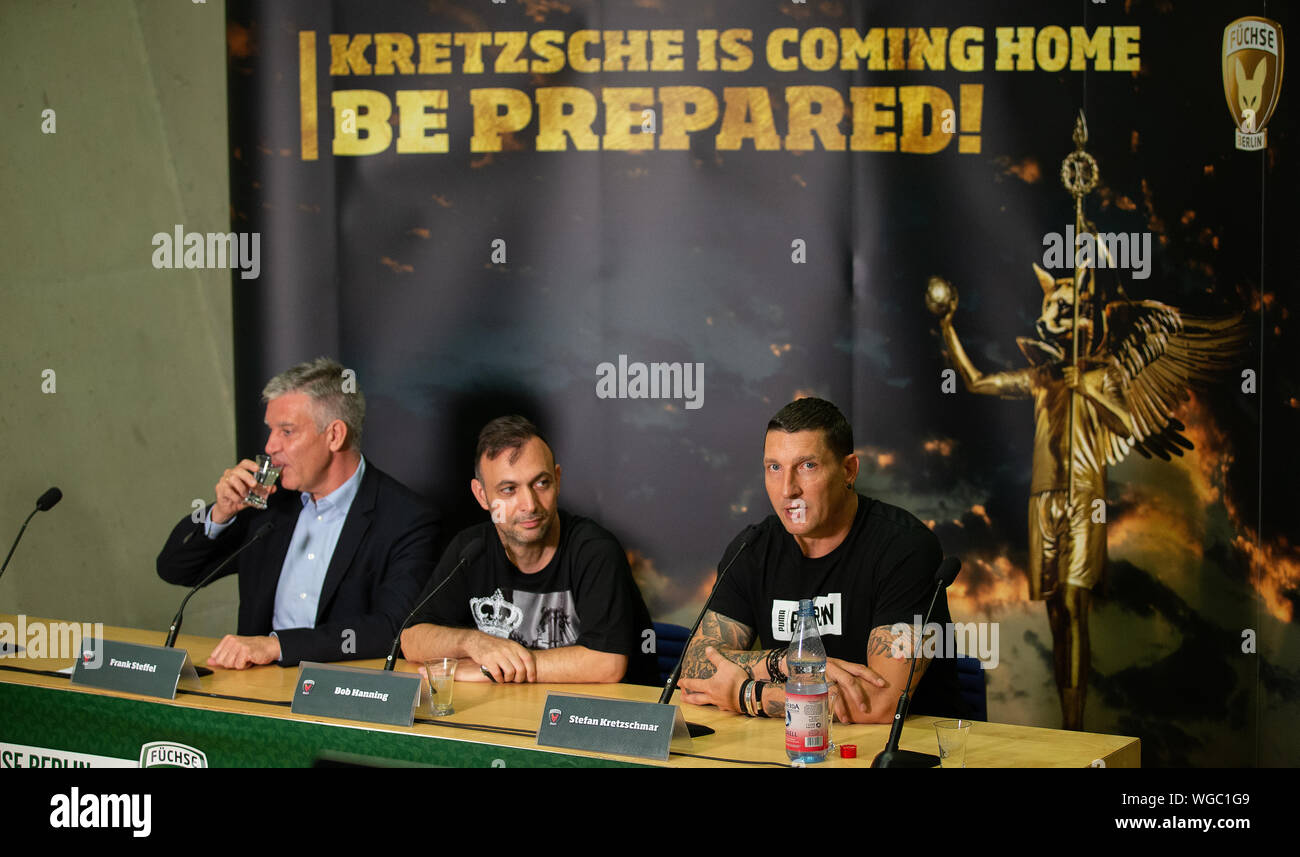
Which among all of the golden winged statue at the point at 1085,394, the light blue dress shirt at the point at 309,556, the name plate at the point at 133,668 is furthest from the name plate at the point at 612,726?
the golden winged statue at the point at 1085,394

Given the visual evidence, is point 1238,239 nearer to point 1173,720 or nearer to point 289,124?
point 1173,720

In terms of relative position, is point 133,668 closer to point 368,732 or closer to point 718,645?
point 368,732

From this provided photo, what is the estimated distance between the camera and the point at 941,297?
373 centimetres

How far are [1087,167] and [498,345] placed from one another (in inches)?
80.5

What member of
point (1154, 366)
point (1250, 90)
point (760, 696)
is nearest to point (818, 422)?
point (760, 696)

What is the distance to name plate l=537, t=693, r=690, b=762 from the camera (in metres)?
2.08

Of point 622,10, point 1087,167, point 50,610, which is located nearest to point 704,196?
point 622,10

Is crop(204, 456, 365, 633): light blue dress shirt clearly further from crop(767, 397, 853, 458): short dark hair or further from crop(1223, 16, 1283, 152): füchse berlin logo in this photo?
crop(1223, 16, 1283, 152): füchse berlin logo

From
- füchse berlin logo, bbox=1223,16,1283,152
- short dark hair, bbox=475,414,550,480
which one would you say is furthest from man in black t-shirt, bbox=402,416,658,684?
füchse berlin logo, bbox=1223,16,1283,152

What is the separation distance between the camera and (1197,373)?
12.1 ft

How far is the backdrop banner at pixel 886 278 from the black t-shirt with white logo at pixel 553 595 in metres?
0.81

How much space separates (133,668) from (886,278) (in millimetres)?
2512

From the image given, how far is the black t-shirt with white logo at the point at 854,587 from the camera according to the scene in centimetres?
263

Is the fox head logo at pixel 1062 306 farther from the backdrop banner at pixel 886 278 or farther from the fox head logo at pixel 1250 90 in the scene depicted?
the fox head logo at pixel 1250 90
